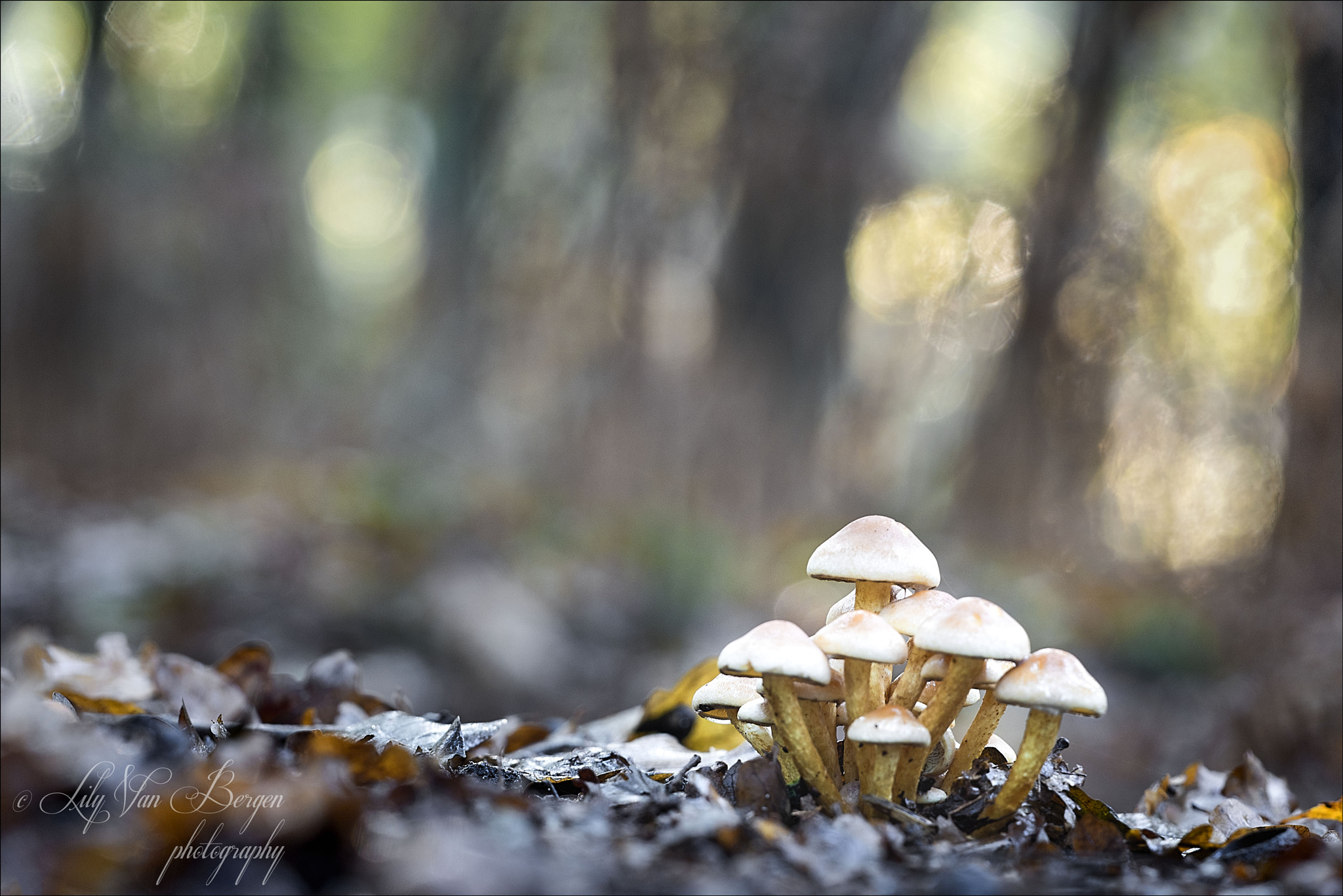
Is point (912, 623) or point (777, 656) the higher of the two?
point (912, 623)

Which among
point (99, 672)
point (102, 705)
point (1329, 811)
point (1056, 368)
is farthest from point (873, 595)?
point (1056, 368)

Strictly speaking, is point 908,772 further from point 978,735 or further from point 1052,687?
point 1052,687

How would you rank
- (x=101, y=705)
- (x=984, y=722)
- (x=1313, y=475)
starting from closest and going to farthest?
(x=984, y=722)
(x=101, y=705)
(x=1313, y=475)

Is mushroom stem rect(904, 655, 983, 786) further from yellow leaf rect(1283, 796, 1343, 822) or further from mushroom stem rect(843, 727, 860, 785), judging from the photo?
yellow leaf rect(1283, 796, 1343, 822)

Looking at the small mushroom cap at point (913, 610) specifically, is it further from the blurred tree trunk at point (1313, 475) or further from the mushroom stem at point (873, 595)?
the blurred tree trunk at point (1313, 475)

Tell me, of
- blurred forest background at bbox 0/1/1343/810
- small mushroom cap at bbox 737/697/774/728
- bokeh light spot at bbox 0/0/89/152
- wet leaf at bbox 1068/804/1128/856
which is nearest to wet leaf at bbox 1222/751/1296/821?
wet leaf at bbox 1068/804/1128/856

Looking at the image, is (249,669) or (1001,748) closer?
(1001,748)

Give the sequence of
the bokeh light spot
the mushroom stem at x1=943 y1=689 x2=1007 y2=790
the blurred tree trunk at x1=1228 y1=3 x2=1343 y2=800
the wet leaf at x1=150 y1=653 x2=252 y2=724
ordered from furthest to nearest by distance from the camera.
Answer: the bokeh light spot < the blurred tree trunk at x1=1228 y1=3 x2=1343 y2=800 < the wet leaf at x1=150 y1=653 x2=252 y2=724 < the mushroom stem at x1=943 y1=689 x2=1007 y2=790
